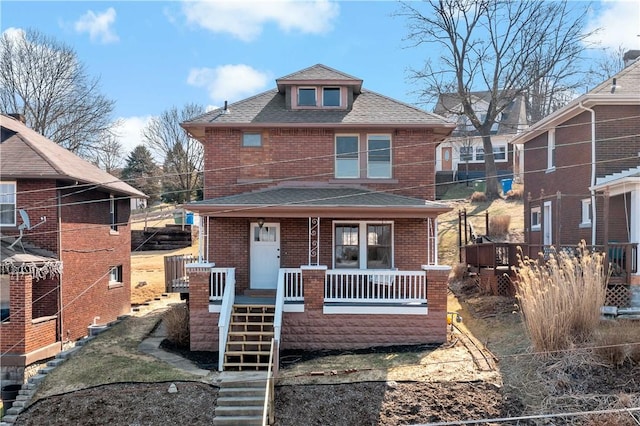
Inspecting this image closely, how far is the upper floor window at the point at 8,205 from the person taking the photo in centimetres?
1588

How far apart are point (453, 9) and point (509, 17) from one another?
3718mm

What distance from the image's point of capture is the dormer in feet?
52.8

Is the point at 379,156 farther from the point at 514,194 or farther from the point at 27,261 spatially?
the point at 514,194

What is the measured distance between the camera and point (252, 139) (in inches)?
608

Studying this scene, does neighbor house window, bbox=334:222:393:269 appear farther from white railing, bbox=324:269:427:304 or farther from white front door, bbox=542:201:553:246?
white front door, bbox=542:201:553:246

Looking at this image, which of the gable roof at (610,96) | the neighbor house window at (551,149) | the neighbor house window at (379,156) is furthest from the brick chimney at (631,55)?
the neighbor house window at (379,156)

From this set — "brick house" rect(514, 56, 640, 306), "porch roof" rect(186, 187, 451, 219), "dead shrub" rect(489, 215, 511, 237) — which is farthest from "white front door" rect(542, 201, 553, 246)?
"porch roof" rect(186, 187, 451, 219)

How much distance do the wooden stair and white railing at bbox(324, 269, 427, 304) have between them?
5.76ft

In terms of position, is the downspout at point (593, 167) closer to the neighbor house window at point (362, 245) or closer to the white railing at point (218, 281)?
the neighbor house window at point (362, 245)

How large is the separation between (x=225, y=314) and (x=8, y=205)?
907 cm

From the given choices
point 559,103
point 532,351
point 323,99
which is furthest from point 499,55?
point 532,351

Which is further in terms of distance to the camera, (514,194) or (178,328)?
(514,194)

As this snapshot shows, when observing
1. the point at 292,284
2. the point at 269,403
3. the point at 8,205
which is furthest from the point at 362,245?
the point at 8,205

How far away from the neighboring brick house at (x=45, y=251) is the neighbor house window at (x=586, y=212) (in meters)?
16.8
